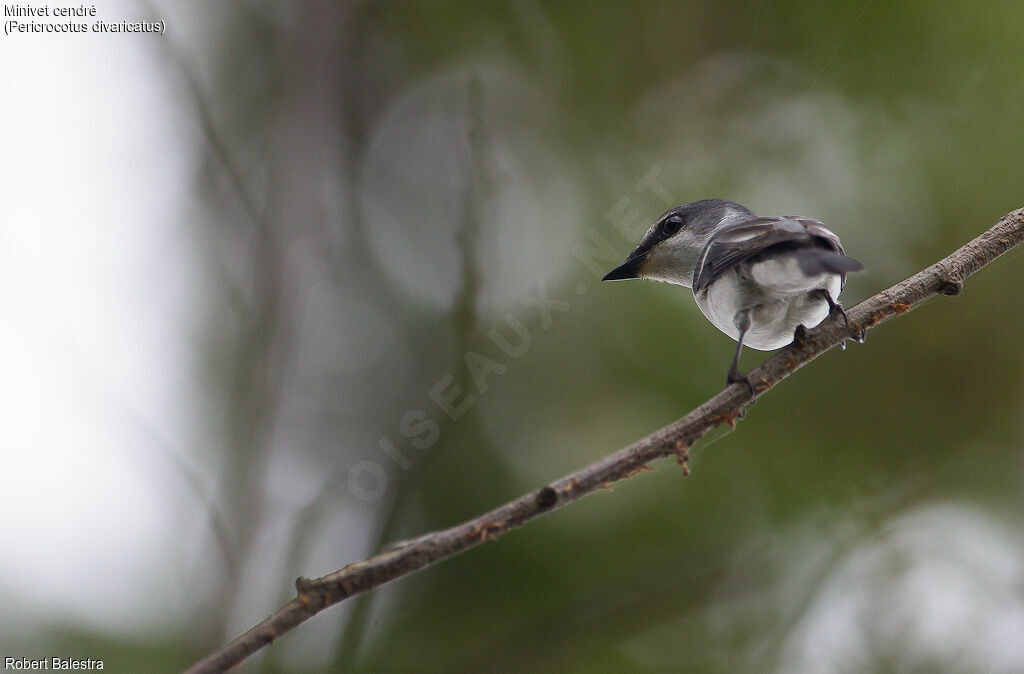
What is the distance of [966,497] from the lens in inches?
59.1

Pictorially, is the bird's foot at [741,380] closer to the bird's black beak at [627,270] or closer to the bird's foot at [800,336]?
the bird's foot at [800,336]

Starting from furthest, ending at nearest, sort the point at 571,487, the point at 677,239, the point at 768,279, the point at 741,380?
the point at 677,239, the point at 768,279, the point at 741,380, the point at 571,487

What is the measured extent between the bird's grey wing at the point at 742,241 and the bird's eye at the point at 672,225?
122mm

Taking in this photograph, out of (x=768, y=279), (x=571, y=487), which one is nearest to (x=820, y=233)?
(x=768, y=279)

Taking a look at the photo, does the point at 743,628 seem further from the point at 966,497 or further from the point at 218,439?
the point at 218,439

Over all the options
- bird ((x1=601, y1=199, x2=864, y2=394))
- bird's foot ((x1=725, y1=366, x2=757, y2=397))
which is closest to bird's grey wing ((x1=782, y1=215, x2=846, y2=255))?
bird ((x1=601, y1=199, x2=864, y2=394))

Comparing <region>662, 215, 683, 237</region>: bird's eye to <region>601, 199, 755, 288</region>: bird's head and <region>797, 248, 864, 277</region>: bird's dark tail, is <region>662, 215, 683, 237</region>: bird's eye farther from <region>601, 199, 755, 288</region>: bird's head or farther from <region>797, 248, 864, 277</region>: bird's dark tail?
<region>797, 248, 864, 277</region>: bird's dark tail

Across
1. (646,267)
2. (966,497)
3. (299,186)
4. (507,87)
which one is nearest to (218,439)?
(299,186)

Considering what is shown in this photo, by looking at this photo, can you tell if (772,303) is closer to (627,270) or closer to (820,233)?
(820,233)

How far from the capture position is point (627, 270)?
1.53 metres

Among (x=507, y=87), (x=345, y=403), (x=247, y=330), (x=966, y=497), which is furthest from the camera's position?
(x=507, y=87)

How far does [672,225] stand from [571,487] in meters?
0.95

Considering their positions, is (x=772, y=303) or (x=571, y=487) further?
(x=772, y=303)

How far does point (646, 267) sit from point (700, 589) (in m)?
0.71
